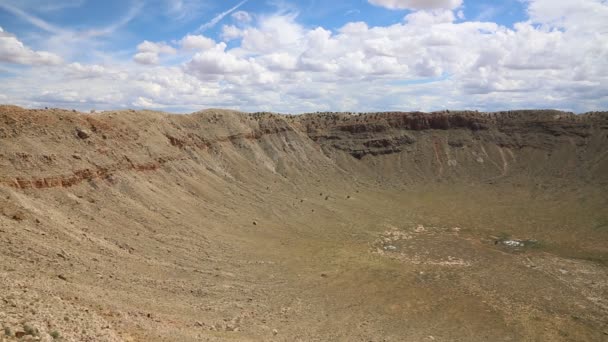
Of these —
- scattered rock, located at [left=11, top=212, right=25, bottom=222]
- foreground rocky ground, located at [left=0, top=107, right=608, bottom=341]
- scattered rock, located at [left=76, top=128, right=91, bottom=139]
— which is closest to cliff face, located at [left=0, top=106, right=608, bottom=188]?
scattered rock, located at [left=76, top=128, right=91, bottom=139]

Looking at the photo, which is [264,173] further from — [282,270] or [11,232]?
[11,232]

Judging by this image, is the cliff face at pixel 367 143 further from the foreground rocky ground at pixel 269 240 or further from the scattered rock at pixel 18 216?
the scattered rock at pixel 18 216

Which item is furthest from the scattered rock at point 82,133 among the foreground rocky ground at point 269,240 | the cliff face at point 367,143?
the foreground rocky ground at point 269,240

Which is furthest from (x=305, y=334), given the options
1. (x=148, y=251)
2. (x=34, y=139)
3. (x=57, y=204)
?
(x=34, y=139)

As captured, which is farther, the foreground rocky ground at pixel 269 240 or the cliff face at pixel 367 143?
the cliff face at pixel 367 143

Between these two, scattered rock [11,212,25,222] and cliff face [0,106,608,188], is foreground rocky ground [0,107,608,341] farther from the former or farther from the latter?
cliff face [0,106,608,188]

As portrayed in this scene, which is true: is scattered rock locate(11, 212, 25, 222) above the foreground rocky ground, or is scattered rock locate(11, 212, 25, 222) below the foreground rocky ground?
above

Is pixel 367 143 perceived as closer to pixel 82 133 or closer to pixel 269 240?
pixel 269 240
